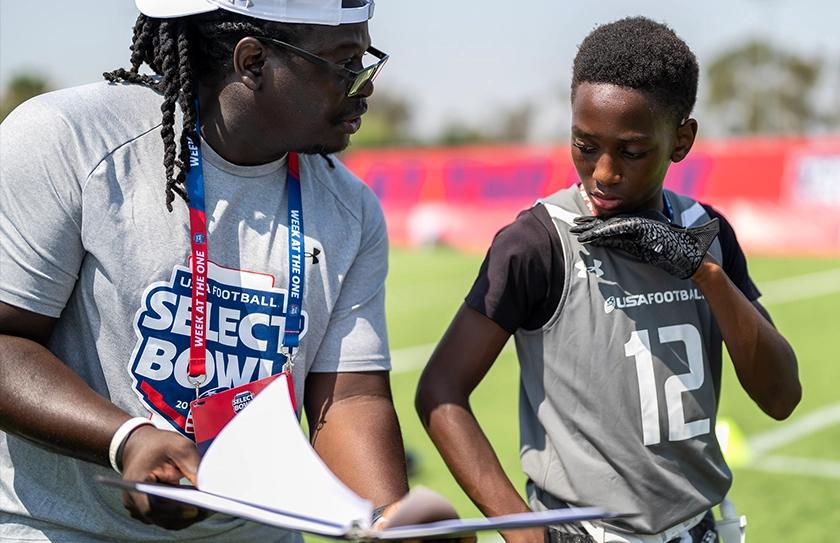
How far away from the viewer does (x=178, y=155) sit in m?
2.30

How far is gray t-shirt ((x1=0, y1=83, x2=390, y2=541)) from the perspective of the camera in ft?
6.94

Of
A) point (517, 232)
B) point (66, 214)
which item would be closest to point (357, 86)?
point (517, 232)

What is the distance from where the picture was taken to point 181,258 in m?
2.26

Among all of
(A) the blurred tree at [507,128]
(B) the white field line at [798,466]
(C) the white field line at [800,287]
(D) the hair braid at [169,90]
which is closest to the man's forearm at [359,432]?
(D) the hair braid at [169,90]

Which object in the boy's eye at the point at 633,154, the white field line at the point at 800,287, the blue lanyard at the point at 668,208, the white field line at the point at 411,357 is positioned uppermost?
the boy's eye at the point at 633,154

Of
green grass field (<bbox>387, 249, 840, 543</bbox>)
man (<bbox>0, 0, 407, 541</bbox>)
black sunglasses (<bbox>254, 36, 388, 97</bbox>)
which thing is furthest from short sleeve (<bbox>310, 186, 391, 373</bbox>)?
green grass field (<bbox>387, 249, 840, 543</bbox>)

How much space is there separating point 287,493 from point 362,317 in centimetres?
81

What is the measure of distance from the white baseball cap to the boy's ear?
916mm

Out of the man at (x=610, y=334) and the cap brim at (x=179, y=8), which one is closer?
the cap brim at (x=179, y=8)

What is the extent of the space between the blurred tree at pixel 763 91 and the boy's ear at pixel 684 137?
51.2 metres

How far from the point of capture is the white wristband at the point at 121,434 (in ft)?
6.47

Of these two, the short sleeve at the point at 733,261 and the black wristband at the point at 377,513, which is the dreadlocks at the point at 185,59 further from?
the short sleeve at the point at 733,261

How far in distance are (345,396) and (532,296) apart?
0.50m

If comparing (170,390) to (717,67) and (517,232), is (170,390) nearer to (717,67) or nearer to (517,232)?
(517,232)
